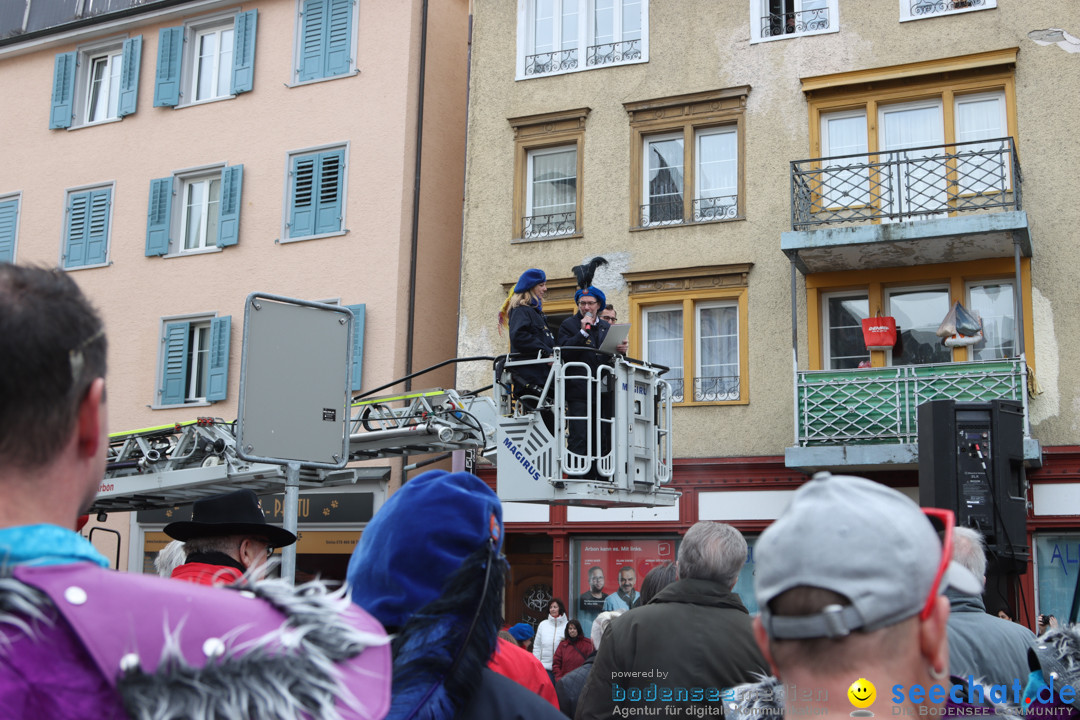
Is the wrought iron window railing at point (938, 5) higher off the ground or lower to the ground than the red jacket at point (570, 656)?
higher

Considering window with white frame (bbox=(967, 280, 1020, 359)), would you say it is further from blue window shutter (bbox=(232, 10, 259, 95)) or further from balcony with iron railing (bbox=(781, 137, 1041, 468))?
blue window shutter (bbox=(232, 10, 259, 95))

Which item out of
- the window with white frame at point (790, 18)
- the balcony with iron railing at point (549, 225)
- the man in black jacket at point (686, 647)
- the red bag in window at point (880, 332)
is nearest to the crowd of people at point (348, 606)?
the man in black jacket at point (686, 647)

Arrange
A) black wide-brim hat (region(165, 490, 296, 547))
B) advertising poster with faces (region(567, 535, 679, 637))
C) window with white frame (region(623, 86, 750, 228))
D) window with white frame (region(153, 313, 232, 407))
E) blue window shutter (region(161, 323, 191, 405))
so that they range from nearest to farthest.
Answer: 1. black wide-brim hat (region(165, 490, 296, 547))
2. advertising poster with faces (region(567, 535, 679, 637))
3. window with white frame (region(623, 86, 750, 228))
4. window with white frame (region(153, 313, 232, 407))
5. blue window shutter (region(161, 323, 191, 405))

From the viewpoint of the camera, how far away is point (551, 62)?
19.9 m

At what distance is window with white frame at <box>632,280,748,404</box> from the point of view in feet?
58.4

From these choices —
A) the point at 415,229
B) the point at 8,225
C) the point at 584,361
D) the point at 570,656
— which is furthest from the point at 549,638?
the point at 8,225

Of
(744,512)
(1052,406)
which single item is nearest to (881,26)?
(1052,406)

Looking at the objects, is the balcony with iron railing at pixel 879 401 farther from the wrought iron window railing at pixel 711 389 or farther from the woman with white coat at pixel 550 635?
the woman with white coat at pixel 550 635

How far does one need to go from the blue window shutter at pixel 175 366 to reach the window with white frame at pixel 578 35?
7.90m

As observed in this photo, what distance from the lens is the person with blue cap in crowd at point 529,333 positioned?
32.5ft

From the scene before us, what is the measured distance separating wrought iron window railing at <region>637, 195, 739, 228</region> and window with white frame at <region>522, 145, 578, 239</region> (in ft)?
4.11

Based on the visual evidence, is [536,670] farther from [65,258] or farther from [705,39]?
[65,258]

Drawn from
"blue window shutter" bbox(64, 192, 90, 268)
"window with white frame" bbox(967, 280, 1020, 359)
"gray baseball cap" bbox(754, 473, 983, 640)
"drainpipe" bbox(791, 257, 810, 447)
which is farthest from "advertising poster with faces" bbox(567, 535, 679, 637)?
"gray baseball cap" bbox(754, 473, 983, 640)

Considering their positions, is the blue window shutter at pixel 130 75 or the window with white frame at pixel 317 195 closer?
the window with white frame at pixel 317 195
